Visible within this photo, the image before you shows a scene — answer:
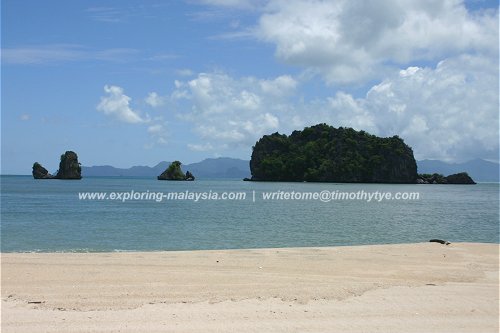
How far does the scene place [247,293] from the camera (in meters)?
12.4

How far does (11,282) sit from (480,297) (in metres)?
12.4

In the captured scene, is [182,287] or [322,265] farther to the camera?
[322,265]

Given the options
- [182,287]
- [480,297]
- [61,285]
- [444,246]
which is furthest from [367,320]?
[444,246]

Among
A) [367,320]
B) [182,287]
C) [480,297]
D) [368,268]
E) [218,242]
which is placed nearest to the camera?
[367,320]

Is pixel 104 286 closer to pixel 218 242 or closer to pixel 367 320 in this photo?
pixel 367 320

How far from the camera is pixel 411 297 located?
12.0 m

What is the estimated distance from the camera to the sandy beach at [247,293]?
955 cm

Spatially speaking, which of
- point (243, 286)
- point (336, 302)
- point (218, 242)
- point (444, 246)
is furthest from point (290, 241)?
point (336, 302)

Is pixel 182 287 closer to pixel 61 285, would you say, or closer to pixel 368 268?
pixel 61 285

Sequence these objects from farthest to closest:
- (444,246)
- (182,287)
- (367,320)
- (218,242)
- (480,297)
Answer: (218,242), (444,246), (182,287), (480,297), (367,320)

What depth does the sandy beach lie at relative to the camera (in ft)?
31.3

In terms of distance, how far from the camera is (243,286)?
13.3 meters

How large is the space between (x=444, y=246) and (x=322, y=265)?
376 inches

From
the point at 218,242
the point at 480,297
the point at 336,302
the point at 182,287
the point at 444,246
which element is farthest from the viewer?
the point at 218,242
